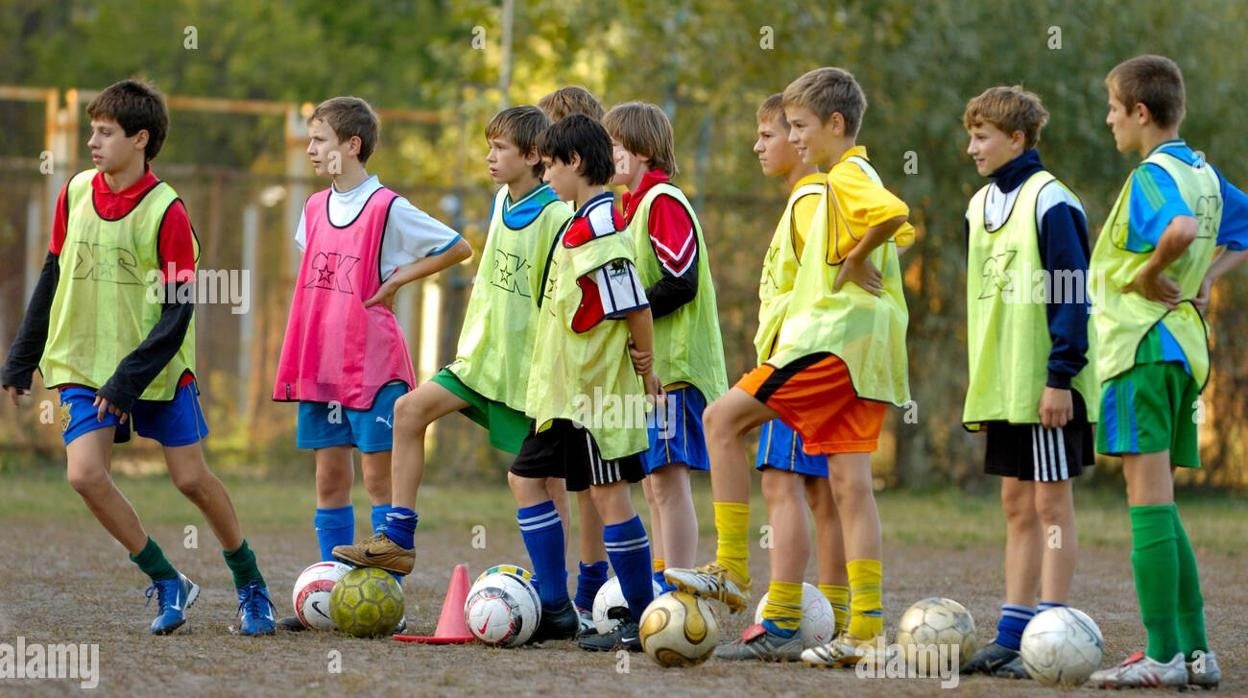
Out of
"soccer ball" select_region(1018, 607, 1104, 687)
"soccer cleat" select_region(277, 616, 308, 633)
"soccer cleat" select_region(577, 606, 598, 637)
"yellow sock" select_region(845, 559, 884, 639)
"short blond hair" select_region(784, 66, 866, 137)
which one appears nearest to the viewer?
"soccer ball" select_region(1018, 607, 1104, 687)

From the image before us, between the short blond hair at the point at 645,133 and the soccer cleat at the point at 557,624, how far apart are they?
6.48 feet

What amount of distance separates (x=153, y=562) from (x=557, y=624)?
5.68 ft

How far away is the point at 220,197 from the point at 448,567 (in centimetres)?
666

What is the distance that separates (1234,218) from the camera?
627cm

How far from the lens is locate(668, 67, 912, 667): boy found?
6152 millimetres

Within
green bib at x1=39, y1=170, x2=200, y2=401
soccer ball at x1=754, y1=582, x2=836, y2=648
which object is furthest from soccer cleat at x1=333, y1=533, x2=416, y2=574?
soccer ball at x1=754, y1=582, x2=836, y2=648

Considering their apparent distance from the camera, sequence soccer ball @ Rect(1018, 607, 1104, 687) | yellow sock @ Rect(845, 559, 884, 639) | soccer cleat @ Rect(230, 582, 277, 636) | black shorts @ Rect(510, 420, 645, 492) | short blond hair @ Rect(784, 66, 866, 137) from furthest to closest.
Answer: soccer cleat @ Rect(230, 582, 277, 636), black shorts @ Rect(510, 420, 645, 492), short blond hair @ Rect(784, 66, 866, 137), yellow sock @ Rect(845, 559, 884, 639), soccer ball @ Rect(1018, 607, 1104, 687)

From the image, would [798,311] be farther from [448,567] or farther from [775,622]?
[448,567]

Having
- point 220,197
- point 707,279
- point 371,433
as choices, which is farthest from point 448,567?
point 220,197

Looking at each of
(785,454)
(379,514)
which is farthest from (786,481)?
(379,514)

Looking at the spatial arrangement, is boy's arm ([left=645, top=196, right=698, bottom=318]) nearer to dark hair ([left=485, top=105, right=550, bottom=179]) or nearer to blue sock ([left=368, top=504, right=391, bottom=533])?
dark hair ([left=485, top=105, right=550, bottom=179])

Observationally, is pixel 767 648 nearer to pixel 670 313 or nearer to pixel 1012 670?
pixel 1012 670

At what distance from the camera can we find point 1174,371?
19.5 feet
